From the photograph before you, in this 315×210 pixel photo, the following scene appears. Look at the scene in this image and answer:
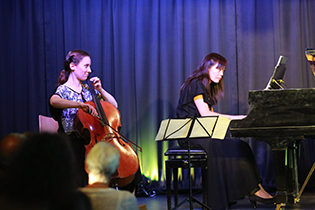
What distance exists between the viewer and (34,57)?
4840 millimetres

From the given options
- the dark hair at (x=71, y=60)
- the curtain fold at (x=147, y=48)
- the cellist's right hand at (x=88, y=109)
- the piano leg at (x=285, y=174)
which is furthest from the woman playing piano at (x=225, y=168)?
the curtain fold at (x=147, y=48)

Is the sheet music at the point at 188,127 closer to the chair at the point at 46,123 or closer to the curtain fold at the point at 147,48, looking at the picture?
the chair at the point at 46,123

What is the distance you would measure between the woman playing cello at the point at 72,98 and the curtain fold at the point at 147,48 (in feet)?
4.35

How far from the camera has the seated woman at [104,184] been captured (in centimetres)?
125

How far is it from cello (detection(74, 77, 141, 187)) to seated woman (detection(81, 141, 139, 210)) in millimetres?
1339

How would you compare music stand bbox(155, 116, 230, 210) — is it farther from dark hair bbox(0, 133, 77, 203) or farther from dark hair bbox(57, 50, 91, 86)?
dark hair bbox(0, 133, 77, 203)

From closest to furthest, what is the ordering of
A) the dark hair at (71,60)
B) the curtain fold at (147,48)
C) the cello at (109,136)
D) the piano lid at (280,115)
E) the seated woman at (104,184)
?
the seated woman at (104,184), the piano lid at (280,115), the cello at (109,136), the dark hair at (71,60), the curtain fold at (147,48)

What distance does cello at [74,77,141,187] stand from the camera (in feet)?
9.52

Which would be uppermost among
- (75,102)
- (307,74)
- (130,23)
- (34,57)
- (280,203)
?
(130,23)

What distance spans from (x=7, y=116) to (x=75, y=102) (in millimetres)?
2066

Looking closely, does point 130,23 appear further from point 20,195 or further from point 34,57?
point 20,195

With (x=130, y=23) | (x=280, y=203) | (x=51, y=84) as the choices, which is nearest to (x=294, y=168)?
(x=280, y=203)

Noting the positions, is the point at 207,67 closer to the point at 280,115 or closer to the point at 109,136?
the point at 280,115

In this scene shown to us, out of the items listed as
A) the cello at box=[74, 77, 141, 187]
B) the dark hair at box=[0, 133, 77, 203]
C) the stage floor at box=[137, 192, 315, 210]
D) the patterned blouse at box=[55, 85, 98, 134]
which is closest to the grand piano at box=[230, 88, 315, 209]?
the stage floor at box=[137, 192, 315, 210]
